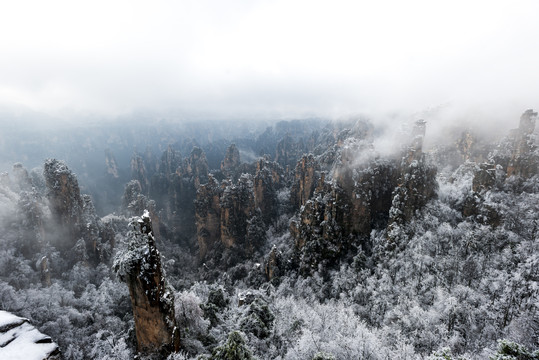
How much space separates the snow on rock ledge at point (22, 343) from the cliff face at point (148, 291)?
8.27 m

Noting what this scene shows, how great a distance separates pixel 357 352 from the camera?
105ft

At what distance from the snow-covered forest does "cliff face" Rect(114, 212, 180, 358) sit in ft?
0.51

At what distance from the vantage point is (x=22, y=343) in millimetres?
21297

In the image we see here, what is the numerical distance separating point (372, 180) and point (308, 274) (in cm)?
3525

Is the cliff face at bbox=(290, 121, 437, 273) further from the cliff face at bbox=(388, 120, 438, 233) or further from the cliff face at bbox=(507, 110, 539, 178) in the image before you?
the cliff face at bbox=(507, 110, 539, 178)

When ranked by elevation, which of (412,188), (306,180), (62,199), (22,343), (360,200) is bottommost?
(306,180)

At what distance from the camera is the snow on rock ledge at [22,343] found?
20.6m

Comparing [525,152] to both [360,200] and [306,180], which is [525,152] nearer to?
[360,200]

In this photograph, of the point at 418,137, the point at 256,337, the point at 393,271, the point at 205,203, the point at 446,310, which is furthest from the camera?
the point at 205,203

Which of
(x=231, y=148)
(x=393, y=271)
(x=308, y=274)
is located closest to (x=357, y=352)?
(x=393, y=271)

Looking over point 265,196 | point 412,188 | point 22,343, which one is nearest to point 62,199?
point 22,343

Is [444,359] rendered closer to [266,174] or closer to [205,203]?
[205,203]

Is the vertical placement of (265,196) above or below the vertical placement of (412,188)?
below

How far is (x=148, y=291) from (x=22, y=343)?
10627mm
